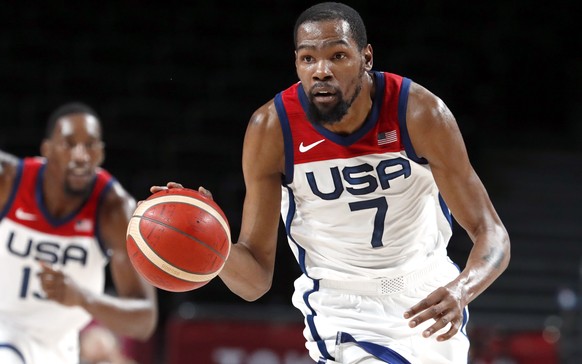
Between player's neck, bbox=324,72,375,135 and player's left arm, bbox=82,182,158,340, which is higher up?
player's neck, bbox=324,72,375,135

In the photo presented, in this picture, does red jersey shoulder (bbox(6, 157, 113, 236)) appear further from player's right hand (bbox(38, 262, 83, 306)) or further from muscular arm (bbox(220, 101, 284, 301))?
muscular arm (bbox(220, 101, 284, 301))

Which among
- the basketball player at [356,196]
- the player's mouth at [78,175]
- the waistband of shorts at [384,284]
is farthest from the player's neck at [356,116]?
the player's mouth at [78,175]

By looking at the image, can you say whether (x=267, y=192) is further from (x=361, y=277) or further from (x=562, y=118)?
(x=562, y=118)

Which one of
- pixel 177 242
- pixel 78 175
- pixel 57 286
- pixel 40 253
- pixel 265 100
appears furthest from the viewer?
pixel 265 100

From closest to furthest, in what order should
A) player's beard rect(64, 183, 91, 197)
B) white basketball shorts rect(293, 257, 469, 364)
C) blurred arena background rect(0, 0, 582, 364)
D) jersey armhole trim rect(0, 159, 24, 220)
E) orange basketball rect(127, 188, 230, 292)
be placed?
1. orange basketball rect(127, 188, 230, 292)
2. white basketball shorts rect(293, 257, 469, 364)
3. jersey armhole trim rect(0, 159, 24, 220)
4. player's beard rect(64, 183, 91, 197)
5. blurred arena background rect(0, 0, 582, 364)

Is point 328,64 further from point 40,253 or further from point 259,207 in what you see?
point 40,253

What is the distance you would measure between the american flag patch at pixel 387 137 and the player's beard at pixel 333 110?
166 millimetres

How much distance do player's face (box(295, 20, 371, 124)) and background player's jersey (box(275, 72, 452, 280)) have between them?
6.7 inches

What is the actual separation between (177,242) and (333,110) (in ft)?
2.47

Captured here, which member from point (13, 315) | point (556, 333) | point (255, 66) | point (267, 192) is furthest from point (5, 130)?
point (267, 192)

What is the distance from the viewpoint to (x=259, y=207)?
3.67 metres

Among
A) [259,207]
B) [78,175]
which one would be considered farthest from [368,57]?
[78,175]

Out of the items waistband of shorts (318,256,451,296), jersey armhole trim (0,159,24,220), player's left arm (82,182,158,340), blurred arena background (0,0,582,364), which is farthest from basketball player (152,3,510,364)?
blurred arena background (0,0,582,364)

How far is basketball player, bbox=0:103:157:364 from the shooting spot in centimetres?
489
